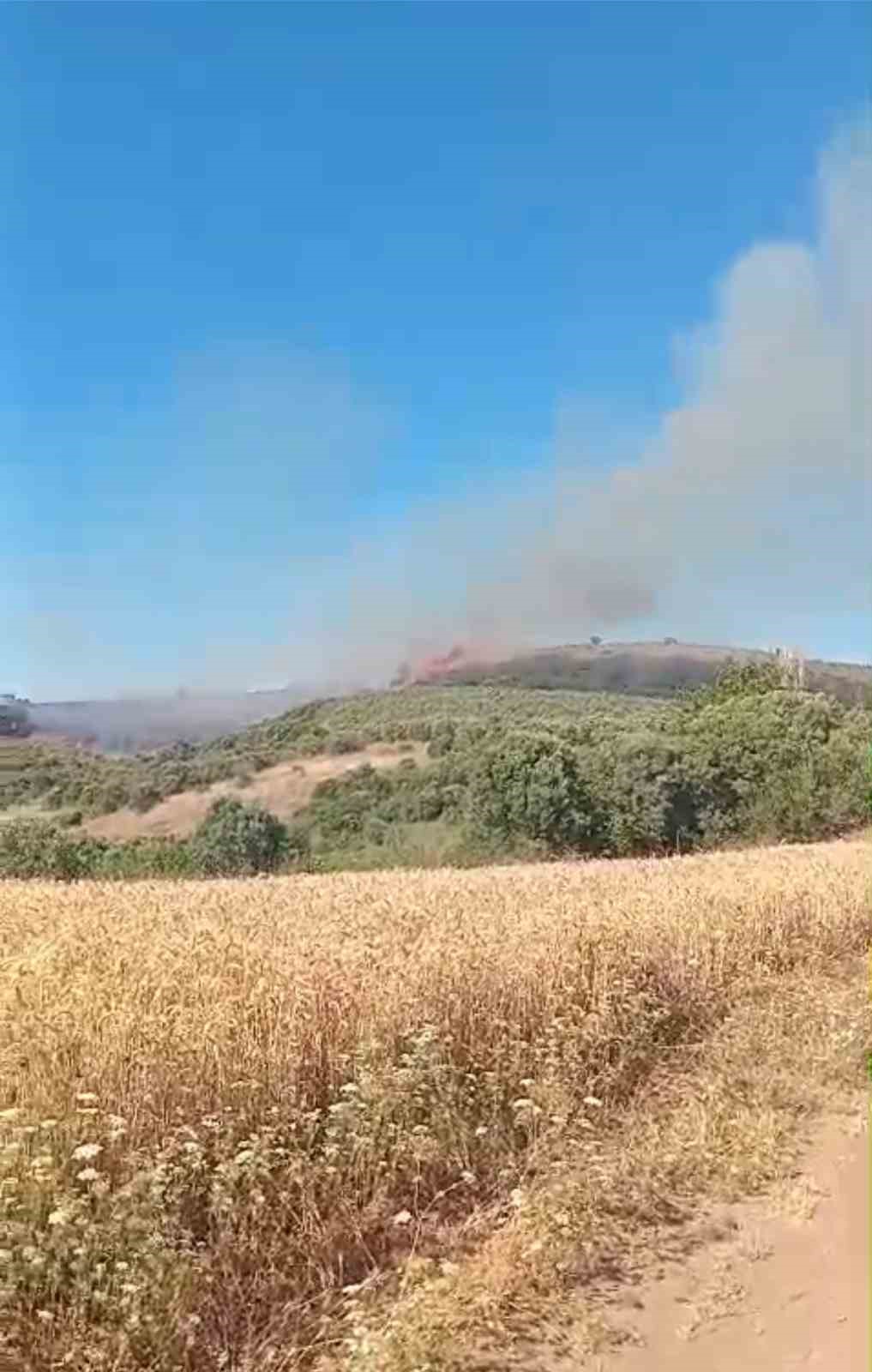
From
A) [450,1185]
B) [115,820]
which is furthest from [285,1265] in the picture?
[115,820]

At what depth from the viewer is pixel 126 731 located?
313 inches

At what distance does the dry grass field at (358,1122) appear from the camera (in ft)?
11.5

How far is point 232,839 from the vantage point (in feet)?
85.9

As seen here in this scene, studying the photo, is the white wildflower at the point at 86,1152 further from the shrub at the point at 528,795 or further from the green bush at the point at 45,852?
the shrub at the point at 528,795

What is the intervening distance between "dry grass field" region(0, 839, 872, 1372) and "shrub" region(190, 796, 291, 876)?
17597 mm

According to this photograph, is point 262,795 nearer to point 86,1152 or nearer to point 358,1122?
point 358,1122

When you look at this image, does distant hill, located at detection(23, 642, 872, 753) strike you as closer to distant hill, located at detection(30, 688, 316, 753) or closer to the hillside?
distant hill, located at detection(30, 688, 316, 753)

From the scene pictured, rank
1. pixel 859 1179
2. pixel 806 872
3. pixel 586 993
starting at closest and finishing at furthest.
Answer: pixel 859 1179, pixel 586 993, pixel 806 872

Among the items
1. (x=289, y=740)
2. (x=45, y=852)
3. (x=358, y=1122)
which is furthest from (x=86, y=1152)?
(x=289, y=740)

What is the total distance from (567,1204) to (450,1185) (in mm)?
465

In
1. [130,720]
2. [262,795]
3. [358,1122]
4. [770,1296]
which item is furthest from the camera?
[262,795]

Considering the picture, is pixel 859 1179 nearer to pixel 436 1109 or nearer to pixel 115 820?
pixel 436 1109

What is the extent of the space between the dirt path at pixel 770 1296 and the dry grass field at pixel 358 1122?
0.56 feet

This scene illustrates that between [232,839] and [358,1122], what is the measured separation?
22194mm
